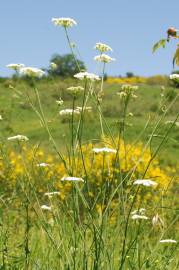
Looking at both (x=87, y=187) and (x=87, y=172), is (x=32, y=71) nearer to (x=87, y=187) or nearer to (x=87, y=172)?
(x=87, y=187)

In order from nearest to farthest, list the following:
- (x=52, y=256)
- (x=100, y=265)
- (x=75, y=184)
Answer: (x=75, y=184) → (x=100, y=265) → (x=52, y=256)

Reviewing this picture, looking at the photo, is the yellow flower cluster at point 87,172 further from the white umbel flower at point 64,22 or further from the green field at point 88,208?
the white umbel flower at point 64,22

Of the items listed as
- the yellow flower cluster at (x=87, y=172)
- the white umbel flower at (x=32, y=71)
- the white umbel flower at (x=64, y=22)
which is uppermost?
the white umbel flower at (x=64, y=22)

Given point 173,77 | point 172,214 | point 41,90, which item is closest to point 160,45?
point 173,77

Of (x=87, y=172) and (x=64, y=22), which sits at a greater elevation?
(x=64, y=22)

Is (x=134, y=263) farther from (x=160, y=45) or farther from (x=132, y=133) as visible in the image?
(x=132, y=133)

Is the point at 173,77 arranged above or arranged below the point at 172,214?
above

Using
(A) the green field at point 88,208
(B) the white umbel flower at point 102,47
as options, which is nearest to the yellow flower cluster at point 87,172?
(A) the green field at point 88,208

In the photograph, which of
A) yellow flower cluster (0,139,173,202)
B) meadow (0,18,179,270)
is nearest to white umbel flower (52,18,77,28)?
meadow (0,18,179,270)

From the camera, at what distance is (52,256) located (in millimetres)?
3209

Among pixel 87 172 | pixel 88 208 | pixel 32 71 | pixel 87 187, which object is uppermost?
pixel 32 71

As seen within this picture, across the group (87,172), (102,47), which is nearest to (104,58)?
(102,47)

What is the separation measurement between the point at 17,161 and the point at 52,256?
567 cm

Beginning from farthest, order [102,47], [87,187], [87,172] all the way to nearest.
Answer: [87,172], [102,47], [87,187]
